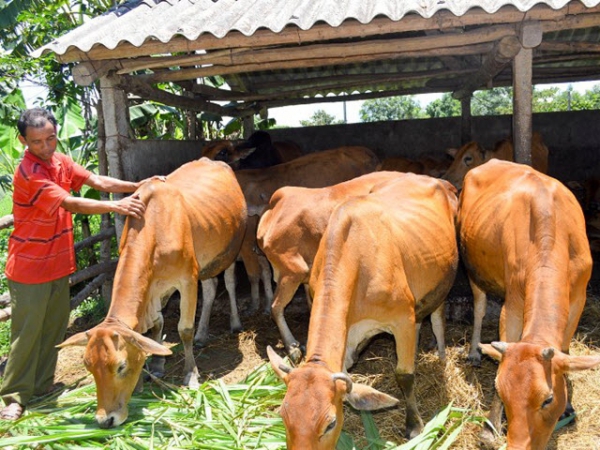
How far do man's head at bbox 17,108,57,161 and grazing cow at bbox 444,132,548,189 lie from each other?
5.67 m

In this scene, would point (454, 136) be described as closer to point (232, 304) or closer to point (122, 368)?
point (232, 304)

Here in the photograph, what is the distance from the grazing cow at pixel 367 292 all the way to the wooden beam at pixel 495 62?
160 centimetres

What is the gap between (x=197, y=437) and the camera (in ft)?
14.9

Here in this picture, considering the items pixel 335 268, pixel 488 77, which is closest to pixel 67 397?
pixel 335 268

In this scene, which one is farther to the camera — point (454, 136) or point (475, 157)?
point (454, 136)

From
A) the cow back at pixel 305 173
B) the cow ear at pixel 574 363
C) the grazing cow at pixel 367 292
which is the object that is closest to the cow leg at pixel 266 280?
the cow back at pixel 305 173

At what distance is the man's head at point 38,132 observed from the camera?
5.20 metres

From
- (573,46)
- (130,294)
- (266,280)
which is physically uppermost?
(573,46)

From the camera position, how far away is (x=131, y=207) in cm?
547

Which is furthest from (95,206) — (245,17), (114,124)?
(245,17)

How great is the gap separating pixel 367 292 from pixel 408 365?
26.9 inches

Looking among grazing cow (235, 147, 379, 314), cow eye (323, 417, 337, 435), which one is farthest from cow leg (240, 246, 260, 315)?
cow eye (323, 417, 337, 435)

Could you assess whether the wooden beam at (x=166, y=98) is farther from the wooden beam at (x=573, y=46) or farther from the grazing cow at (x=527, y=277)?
the wooden beam at (x=573, y=46)

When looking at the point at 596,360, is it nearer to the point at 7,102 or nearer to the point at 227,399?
the point at 227,399
